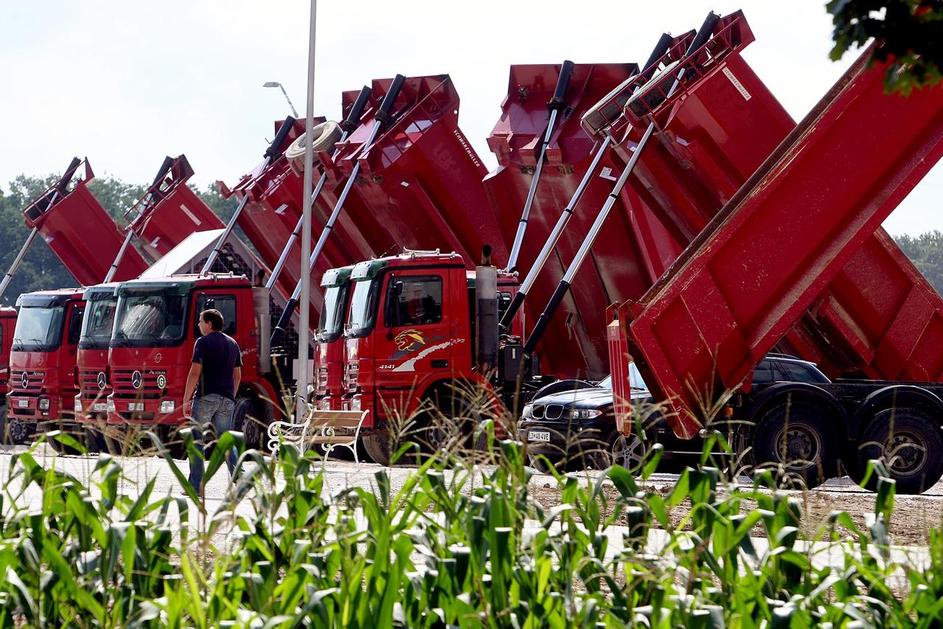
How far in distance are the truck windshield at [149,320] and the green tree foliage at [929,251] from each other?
107 meters

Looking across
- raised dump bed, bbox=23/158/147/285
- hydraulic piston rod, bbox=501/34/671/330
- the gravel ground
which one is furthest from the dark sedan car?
raised dump bed, bbox=23/158/147/285

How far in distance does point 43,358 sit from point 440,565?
19.9 metres

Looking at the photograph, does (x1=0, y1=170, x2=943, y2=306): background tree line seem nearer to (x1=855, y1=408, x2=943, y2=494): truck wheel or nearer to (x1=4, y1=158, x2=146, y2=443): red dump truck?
(x1=4, y1=158, x2=146, y2=443): red dump truck

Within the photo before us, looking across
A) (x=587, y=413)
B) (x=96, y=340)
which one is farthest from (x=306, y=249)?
(x=587, y=413)

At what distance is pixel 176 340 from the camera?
2041 centimetres

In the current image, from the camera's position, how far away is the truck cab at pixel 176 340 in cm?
2020

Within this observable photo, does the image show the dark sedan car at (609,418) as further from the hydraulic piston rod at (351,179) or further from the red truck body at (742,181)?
the hydraulic piston rod at (351,179)

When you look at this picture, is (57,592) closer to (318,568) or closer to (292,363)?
(318,568)

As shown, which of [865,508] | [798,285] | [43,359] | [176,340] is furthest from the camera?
[43,359]

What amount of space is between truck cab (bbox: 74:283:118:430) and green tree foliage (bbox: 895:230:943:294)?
106249 millimetres

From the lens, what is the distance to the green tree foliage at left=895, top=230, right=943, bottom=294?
123438 millimetres

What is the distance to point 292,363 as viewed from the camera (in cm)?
2367

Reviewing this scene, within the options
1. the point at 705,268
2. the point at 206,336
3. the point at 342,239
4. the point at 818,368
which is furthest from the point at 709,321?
the point at 342,239

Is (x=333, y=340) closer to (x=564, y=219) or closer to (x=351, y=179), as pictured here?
(x=564, y=219)
